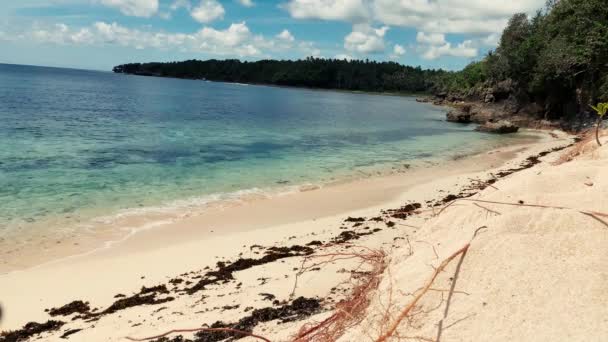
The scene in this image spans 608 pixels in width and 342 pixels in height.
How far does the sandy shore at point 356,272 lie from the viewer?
3.79 m

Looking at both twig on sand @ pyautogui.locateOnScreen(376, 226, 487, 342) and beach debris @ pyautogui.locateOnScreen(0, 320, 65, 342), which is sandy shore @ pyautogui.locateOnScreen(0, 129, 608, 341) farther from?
beach debris @ pyautogui.locateOnScreen(0, 320, 65, 342)

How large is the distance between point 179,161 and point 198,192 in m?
6.03

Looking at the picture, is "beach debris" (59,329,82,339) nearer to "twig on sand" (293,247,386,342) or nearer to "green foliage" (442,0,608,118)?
"twig on sand" (293,247,386,342)

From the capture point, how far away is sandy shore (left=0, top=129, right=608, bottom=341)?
3.79m

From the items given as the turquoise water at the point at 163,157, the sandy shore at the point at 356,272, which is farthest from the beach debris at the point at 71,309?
the turquoise water at the point at 163,157

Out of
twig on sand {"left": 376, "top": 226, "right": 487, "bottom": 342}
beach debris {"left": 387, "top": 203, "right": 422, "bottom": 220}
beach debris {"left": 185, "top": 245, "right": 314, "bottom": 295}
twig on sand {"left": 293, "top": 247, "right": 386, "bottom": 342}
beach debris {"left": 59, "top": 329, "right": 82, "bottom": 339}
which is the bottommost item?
beach debris {"left": 59, "top": 329, "right": 82, "bottom": 339}

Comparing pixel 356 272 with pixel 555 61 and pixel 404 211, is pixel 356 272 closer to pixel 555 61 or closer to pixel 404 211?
pixel 404 211

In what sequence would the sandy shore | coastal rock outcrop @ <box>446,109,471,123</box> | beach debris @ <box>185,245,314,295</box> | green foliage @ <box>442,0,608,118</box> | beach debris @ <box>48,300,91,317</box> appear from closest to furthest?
the sandy shore < beach debris @ <box>48,300,91,317</box> < beach debris @ <box>185,245,314,295</box> < green foliage @ <box>442,0,608,118</box> < coastal rock outcrop @ <box>446,109,471,123</box>

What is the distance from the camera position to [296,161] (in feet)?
74.3

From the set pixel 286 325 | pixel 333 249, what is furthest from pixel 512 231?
pixel 333 249

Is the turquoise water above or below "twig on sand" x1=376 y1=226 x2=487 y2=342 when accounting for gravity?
below

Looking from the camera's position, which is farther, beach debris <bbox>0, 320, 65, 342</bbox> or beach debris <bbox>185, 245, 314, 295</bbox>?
beach debris <bbox>185, 245, 314, 295</bbox>

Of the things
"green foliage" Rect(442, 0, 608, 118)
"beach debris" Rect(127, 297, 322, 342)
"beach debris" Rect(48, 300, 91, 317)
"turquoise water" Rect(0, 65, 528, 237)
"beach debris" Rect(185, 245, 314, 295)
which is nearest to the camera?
→ "beach debris" Rect(127, 297, 322, 342)

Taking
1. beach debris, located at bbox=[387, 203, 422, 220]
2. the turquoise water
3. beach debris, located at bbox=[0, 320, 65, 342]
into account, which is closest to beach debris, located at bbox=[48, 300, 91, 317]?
beach debris, located at bbox=[0, 320, 65, 342]
